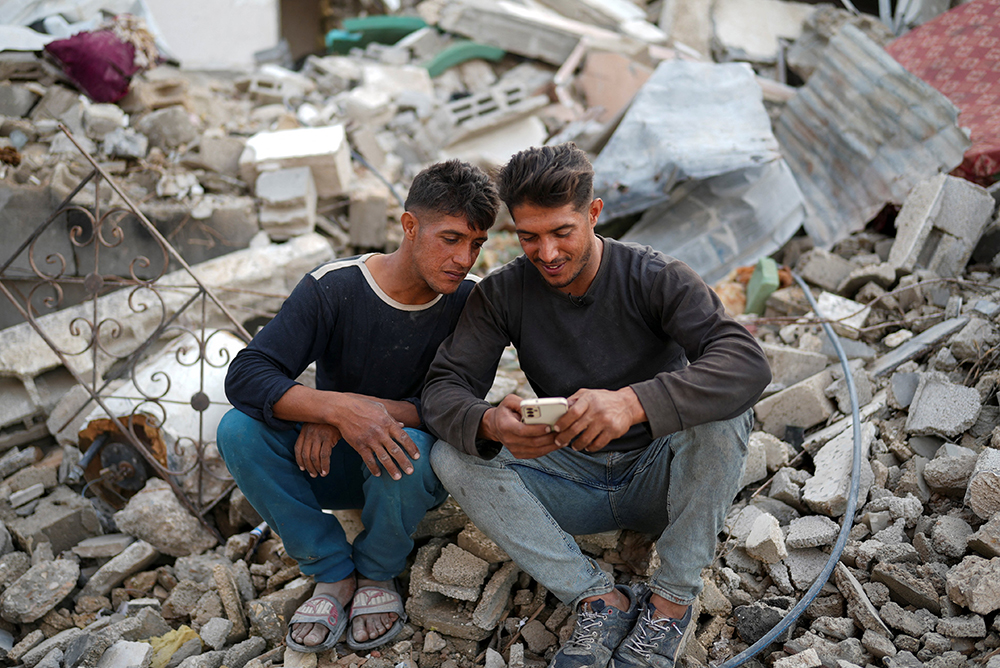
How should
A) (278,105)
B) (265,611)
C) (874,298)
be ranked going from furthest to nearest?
(278,105)
(874,298)
(265,611)

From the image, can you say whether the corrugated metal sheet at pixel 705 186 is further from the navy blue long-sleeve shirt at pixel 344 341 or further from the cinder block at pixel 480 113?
the navy blue long-sleeve shirt at pixel 344 341

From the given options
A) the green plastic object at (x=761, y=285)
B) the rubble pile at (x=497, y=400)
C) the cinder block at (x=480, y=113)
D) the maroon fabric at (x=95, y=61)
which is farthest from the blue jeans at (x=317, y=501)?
the cinder block at (x=480, y=113)

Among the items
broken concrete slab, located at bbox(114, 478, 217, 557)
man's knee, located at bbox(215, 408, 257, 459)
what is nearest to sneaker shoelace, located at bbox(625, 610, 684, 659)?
man's knee, located at bbox(215, 408, 257, 459)

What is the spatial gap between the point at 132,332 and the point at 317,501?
2.90 m

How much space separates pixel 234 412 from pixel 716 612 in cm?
196

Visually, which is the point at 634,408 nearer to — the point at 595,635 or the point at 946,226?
the point at 595,635

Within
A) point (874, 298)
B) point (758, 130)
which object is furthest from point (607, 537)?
point (758, 130)

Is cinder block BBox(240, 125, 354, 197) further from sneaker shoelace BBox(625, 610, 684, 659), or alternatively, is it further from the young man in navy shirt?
sneaker shoelace BBox(625, 610, 684, 659)

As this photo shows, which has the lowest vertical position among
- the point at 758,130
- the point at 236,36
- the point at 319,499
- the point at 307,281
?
the point at 236,36

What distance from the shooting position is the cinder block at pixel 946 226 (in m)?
4.51

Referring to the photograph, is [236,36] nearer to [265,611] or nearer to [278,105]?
[278,105]

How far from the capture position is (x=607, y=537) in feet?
9.41

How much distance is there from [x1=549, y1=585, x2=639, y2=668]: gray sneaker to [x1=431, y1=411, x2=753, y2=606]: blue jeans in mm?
64

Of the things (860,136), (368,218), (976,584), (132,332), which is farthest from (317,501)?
(860,136)
